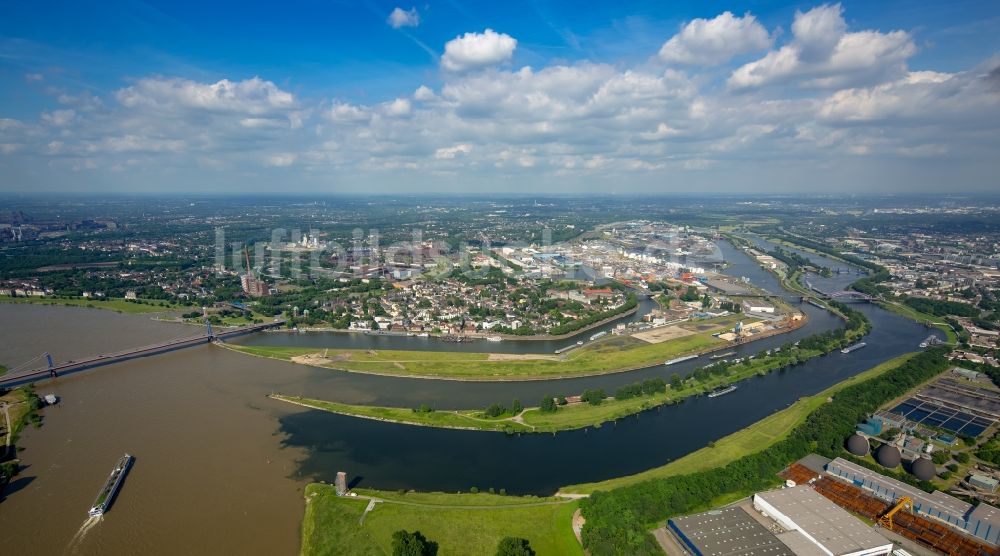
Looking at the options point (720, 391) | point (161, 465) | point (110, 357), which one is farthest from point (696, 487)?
point (110, 357)

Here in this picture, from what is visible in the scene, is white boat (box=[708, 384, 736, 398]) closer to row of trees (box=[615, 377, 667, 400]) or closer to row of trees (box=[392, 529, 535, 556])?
row of trees (box=[615, 377, 667, 400])

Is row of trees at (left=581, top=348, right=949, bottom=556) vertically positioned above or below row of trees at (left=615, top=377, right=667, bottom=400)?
below

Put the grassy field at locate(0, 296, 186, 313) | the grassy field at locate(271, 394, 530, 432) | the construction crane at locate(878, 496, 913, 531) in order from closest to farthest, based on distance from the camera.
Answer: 1. the construction crane at locate(878, 496, 913, 531)
2. the grassy field at locate(271, 394, 530, 432)
3. the grassy field at locate(0, 296, 186, 313)

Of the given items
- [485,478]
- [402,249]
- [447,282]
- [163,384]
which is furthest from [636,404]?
[402,249]

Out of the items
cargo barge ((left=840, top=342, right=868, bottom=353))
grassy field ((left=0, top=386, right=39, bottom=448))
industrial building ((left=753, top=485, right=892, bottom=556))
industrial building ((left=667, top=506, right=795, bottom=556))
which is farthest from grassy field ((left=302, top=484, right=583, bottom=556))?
cargo barge ((left=840, top=342, right=868, bottom=353))

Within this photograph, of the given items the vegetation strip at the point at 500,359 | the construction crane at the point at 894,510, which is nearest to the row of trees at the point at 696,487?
the construction crane at the point at 894,510

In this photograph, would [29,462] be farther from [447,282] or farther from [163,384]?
[447,282]
